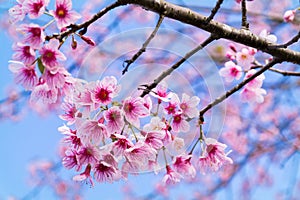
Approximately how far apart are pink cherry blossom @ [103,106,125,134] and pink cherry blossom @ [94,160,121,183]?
5.4 inches

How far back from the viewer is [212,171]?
1.58 meters

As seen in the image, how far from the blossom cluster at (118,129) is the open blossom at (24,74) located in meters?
0.14

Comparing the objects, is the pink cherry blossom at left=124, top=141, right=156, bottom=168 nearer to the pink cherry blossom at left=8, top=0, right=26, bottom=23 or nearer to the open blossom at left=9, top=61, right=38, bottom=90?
the open blossom at left=9, top=61, right=38, bottom=90

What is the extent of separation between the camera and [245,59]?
2.19m

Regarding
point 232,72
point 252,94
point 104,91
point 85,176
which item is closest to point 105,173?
point 85,176

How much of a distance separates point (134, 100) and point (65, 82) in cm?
23

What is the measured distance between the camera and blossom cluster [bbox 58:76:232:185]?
4.17 ft

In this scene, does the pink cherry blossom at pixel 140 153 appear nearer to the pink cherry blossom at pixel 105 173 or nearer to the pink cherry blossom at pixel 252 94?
the pink cherry blossom at pixel 105 173

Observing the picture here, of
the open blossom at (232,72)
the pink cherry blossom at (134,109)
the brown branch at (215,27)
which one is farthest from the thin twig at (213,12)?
the open blossom at (232,72)

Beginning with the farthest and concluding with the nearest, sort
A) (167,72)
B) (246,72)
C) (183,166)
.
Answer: (246,72) < (183,166) < (167,72)

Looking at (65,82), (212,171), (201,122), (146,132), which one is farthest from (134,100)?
(212,171)

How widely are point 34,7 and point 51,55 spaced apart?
0.17 meters

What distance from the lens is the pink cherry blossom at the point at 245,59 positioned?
218cm

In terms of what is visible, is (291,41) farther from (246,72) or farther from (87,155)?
(87,155)
